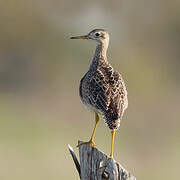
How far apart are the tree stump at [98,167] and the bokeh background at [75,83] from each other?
8.40 m

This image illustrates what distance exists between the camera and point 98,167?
26.1 feet

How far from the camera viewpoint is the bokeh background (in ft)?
59.2

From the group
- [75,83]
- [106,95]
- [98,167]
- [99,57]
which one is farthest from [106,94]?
[75,83]

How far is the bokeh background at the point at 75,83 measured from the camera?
59.2 ft

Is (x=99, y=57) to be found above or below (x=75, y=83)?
below

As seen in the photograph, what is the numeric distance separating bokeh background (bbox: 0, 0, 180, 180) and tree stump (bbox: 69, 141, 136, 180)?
331 inches

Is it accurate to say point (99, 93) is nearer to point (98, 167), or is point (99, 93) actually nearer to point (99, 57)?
point (99, 57)

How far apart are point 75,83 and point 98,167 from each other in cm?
1691

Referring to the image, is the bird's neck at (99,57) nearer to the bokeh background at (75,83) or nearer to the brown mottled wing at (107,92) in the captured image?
the brown mottled wing at (107,92)
